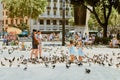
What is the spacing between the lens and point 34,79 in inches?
585

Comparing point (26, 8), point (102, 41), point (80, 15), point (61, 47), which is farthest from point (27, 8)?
point (61, 47)

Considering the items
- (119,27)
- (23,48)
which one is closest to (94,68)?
(23,48)

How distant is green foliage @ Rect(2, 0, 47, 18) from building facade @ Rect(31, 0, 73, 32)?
36.1 metres

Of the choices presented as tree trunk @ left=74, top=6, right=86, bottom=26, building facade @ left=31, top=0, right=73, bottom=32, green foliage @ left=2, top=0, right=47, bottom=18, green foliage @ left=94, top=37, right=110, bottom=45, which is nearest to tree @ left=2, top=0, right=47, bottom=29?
green foliage @ left=2, top=0, right=47, bottom=18

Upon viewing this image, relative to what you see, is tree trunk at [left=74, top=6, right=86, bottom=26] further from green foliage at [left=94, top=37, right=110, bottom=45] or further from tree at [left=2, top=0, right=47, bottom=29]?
tree at [left=2, top=0, right=47, bottom=29]

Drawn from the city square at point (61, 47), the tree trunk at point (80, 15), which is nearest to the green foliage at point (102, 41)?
the city square at point (61, 47)

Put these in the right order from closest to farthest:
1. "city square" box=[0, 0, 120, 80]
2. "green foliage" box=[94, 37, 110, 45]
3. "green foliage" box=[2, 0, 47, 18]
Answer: "city square" box=[0, 0, 120, 80] → "green foliage" box=[94, 37, 110, 45] → "green foliage" box=[2, 0, 47, 18]

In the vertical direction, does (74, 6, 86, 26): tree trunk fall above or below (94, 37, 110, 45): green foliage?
above

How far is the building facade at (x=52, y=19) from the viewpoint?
11544 cm

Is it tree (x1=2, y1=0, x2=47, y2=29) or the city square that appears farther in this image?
tree (x1=2, y1=0, x2=47, y2=29)

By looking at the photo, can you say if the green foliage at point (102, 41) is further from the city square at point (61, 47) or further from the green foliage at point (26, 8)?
the green foliage at point (26, 8)

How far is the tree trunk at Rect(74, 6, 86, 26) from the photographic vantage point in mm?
48344

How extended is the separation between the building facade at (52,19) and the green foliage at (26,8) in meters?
36.1

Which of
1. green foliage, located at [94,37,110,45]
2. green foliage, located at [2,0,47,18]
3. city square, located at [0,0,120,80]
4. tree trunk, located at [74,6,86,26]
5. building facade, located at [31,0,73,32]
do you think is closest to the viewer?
city square, located at [0,0,120,80]
